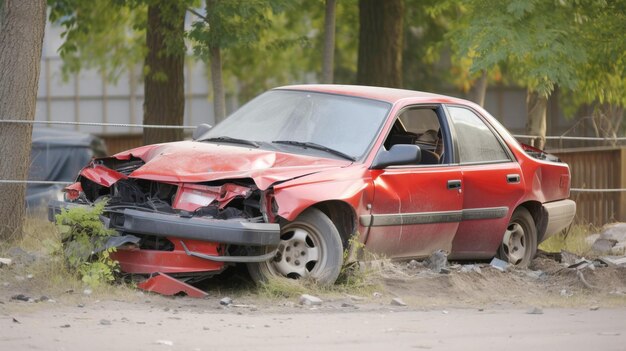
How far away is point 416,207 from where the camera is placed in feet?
32.9

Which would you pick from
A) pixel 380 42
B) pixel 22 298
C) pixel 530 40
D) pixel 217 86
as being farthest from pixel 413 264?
pixel 380 42

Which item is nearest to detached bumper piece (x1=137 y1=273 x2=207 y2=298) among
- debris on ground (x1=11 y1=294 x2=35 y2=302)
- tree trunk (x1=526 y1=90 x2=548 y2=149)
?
debris on ground (x1=11 y1=294 x2=35 y2=302)

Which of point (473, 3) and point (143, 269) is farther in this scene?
point (473, 3)

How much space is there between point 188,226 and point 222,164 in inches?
27.6

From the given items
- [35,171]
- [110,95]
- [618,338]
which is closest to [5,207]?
[35,171]

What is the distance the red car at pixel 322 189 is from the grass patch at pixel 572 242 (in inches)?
58.9

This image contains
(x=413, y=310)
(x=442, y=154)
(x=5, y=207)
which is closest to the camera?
(x=413, y=310)

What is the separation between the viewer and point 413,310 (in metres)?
8.84

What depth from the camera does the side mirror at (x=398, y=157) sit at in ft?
31.8

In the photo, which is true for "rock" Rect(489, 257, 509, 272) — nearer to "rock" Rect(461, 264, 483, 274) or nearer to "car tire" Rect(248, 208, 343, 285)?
"rock" Rect(461, 264, 483, 274)

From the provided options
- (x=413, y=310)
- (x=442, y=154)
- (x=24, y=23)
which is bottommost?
(x=413, y=310)

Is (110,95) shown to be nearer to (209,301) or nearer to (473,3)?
(473,3)

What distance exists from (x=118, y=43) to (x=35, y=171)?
16.0 metres

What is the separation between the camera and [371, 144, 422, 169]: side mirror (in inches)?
381
